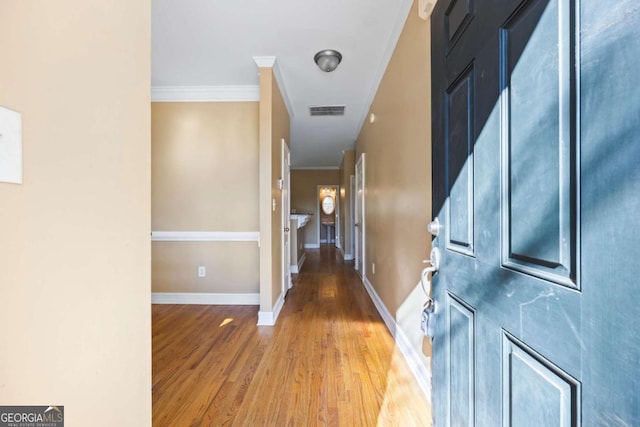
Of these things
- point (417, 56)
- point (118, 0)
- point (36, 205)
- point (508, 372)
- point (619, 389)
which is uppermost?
point (417, 56)

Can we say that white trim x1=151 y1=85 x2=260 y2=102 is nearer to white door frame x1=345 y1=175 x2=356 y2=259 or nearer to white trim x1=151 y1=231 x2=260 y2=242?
white trim x1=151 y1=231 x2=260 y2=242

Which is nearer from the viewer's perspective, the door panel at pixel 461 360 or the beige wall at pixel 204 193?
the door panel at pixel 461 360

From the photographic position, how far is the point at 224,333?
99.3 inches

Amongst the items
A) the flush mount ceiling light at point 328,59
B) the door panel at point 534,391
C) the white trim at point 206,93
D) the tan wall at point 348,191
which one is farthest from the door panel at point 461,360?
the tan wall at point 348,191

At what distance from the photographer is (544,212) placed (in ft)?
1.67

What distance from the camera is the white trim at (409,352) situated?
1.62 m

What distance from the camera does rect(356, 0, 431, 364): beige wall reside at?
165 cm

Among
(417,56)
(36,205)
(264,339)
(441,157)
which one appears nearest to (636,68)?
(441,157)

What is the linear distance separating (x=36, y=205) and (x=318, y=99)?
3.51m

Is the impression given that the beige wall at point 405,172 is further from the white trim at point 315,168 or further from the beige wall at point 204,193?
the white trim at point 315,168

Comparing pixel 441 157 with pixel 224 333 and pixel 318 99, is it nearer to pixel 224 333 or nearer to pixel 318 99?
pixel 224 333

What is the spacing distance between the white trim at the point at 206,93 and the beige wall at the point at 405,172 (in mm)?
1522

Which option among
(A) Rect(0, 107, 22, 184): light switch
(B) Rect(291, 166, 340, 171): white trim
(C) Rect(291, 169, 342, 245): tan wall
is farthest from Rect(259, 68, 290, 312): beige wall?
(C) Rect(291, 169, 342, 245): tan wall

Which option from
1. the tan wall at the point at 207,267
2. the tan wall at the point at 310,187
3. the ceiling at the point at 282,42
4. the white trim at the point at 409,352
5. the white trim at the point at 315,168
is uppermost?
the ceiling at the point at 282,42
